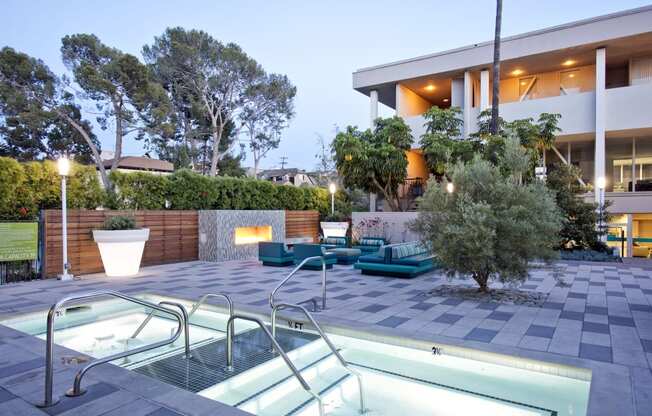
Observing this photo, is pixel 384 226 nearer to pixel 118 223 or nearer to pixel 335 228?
pixel 335 228

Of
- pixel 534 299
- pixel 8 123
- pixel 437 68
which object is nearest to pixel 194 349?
pixel 534 299

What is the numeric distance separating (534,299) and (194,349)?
18.9 ft

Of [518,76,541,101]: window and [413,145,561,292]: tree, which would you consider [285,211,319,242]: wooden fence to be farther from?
[518,76,541,101]: window

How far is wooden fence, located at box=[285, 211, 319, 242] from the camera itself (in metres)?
16.6

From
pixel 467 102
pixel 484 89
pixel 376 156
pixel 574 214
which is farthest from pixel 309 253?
pixel 484 89

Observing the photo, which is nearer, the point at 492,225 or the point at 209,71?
the point at 492,225

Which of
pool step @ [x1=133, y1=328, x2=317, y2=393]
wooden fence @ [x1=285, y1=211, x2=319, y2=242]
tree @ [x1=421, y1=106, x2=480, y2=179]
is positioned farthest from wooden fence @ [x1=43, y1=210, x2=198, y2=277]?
tree @ [x1=421, y1=106, x2=480, y2=179]

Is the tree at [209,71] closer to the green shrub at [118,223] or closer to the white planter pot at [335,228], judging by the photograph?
the white planter pot at [335,228]

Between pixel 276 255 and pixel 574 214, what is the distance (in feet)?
32.8

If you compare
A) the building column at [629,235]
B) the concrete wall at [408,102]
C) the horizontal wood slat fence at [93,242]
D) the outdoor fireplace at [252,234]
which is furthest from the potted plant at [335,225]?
the building column at [629,235]

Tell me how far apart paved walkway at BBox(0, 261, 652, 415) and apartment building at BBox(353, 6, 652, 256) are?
7.05 metres

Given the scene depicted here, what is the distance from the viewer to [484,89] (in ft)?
59.3

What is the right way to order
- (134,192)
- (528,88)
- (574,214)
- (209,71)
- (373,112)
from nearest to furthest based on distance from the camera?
(134,192)
(574,214)
(528,88)
(373,112)
(209,71)

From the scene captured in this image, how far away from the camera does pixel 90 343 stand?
5.44m
